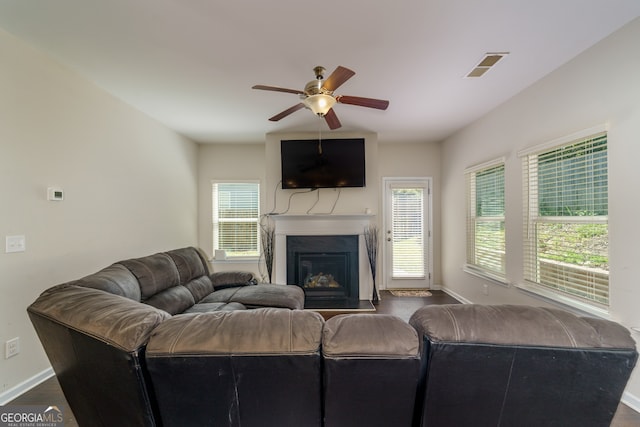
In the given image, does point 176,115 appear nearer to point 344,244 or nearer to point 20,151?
point 20,151

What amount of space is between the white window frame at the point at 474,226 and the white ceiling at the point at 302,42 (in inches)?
33.7

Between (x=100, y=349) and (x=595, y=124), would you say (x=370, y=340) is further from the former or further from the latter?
(x=595, y=124)

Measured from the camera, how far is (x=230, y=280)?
10.8 ft

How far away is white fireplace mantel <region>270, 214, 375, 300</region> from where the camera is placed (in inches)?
163

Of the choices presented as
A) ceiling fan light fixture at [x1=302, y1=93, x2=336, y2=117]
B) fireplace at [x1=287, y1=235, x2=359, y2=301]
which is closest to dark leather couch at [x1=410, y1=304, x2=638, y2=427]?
ceiling fan light fixture at [x1=302, y1=93, x2=336, y2=117]

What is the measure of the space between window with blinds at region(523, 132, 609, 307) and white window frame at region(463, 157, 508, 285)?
41cm

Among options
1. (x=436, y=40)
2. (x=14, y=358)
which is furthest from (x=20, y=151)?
(x=436, y=40)

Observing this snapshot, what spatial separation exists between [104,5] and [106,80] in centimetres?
A: 114

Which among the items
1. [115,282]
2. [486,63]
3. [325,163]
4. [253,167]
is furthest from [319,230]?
[486,63]

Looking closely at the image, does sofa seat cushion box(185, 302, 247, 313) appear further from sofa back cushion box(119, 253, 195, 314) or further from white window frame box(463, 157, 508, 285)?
white window frame box(463, 157, 508, 285)

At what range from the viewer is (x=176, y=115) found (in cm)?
342

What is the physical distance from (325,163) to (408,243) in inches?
83.3

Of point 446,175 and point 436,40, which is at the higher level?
point 436,40

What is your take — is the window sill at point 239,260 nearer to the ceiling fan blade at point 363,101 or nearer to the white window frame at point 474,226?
the ceiling fan blade at point 363,101
